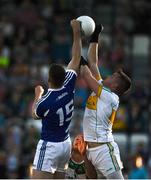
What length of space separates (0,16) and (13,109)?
3.84 m

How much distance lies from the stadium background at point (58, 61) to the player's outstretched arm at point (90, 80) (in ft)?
17.7

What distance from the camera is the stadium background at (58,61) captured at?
18312mm

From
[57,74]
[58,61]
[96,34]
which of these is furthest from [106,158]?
[58,61]

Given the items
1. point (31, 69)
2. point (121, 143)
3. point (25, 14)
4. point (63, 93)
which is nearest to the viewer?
point (63, 93)

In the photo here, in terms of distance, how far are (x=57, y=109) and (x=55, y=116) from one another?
0.29 ft

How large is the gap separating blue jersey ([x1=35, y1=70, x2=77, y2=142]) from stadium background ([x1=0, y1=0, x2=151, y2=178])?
5415 millimetres

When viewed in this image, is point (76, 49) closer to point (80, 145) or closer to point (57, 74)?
point (57, 74)

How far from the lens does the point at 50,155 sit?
11297 mm

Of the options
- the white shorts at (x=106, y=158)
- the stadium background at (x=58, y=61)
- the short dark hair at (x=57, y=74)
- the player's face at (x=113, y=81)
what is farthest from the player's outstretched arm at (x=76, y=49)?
the stadium background at (x=58, y=61)

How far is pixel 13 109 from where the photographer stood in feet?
63.0

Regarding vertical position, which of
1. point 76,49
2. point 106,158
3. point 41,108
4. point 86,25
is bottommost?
point 106,158

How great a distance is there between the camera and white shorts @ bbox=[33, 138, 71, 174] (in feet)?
37.0

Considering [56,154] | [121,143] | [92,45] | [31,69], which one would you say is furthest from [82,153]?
[31,69]

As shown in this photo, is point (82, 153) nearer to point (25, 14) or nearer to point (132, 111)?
point (132, 111)
